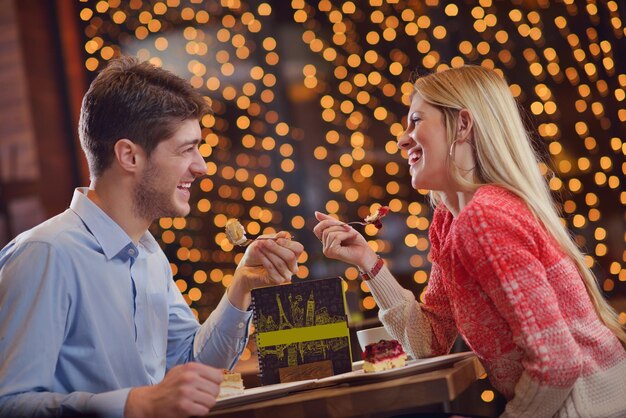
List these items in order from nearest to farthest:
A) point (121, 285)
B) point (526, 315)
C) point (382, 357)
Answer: point (526, 315), point (382, 357), point (121, 285)

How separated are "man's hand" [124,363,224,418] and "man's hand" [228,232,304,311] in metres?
0.45

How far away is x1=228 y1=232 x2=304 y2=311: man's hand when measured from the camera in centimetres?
161

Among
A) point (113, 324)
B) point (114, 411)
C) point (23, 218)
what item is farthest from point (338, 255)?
point (23, 218)

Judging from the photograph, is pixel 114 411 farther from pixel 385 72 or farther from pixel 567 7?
pixel 567 7

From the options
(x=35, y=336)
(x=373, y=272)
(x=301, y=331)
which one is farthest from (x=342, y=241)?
(x=35, y=336)

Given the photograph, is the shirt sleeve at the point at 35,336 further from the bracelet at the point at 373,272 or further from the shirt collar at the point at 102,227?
the bracelet at the point at 373,272

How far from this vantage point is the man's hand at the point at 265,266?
1.61 m

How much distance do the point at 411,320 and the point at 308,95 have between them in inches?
85.5

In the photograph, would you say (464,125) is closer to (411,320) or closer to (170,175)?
(411,320)

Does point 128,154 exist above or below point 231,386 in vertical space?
above

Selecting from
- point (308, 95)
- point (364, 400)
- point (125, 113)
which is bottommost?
point (364, 400)

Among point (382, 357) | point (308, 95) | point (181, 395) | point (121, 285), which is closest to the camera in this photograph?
point (181, 395)

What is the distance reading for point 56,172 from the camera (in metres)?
3.36

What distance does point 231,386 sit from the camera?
1404mm
